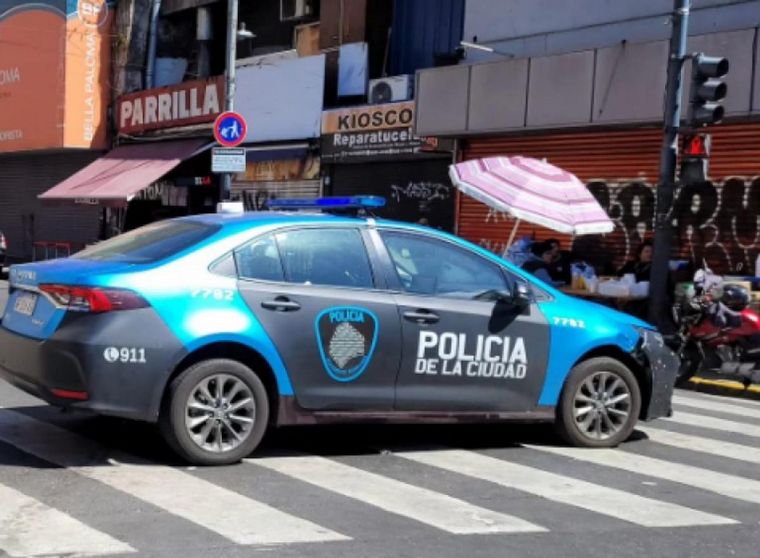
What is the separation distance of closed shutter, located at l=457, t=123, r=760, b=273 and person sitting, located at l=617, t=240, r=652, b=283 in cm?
80

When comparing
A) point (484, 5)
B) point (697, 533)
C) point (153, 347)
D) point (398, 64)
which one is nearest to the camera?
point (697, 533)

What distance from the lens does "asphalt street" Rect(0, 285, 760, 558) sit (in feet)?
16.8

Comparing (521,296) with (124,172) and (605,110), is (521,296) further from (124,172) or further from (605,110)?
(124,172)

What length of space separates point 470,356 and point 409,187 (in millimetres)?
13435

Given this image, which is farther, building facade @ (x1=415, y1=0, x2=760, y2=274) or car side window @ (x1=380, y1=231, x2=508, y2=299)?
building facade @ (x1=415, y1=0, x2=760, y2=274)

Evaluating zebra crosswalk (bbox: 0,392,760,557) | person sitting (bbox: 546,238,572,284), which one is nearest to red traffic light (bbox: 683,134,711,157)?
person sitting (bbox: 546,238,572,284)

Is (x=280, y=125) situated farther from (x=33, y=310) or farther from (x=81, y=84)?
(x=33, y=310)

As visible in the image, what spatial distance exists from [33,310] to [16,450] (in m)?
0.91

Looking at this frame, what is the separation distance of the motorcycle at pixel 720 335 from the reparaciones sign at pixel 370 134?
344 inches

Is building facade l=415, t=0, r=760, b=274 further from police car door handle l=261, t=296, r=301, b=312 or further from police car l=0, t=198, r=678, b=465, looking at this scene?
police car door handle l=261, t=296, r=301, b=312

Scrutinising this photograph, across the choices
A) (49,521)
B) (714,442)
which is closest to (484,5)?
(714,442)

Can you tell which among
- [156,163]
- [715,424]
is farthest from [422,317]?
[156,163]

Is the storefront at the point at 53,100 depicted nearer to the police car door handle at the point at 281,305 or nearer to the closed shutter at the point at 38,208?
the closed shutter at the point at 38,208

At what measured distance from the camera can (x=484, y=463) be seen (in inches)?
278
